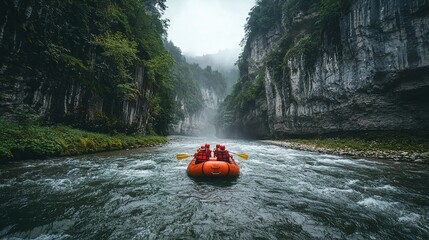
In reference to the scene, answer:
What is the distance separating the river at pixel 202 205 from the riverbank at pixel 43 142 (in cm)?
73

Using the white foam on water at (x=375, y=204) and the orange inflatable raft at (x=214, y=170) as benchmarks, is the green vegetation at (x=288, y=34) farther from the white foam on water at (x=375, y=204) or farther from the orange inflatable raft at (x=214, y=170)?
the orange inflatable raft at (x=214, y=170)

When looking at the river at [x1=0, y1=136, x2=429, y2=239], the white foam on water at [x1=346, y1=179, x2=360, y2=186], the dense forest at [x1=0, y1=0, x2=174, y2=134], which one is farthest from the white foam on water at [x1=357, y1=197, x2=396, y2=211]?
the dense forest at [x1=0, y1=0, x2=174, y2=134]

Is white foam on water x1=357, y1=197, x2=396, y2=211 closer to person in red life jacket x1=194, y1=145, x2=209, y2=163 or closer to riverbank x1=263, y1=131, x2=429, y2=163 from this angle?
person in red life jacket x1=194, y1=145, x2=209, y2=163

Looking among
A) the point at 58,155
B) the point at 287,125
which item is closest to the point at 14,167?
the point at 58,155

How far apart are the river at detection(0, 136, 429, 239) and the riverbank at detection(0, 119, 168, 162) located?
73 centimetres

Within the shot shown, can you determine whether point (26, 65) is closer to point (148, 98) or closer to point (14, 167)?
point (14, 167)

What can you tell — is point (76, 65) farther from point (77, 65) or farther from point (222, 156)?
point (222, 156)

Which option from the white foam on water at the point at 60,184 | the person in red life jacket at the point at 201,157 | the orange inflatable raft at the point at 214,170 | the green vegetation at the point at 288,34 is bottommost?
the white foam on water at the point at 60,184

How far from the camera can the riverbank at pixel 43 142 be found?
8086 millimetres

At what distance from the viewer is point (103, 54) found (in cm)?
1616

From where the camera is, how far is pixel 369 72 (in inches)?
613

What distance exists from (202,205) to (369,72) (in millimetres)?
16819

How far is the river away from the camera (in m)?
3.72

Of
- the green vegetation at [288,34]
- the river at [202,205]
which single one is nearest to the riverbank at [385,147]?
the river at [202,205]
